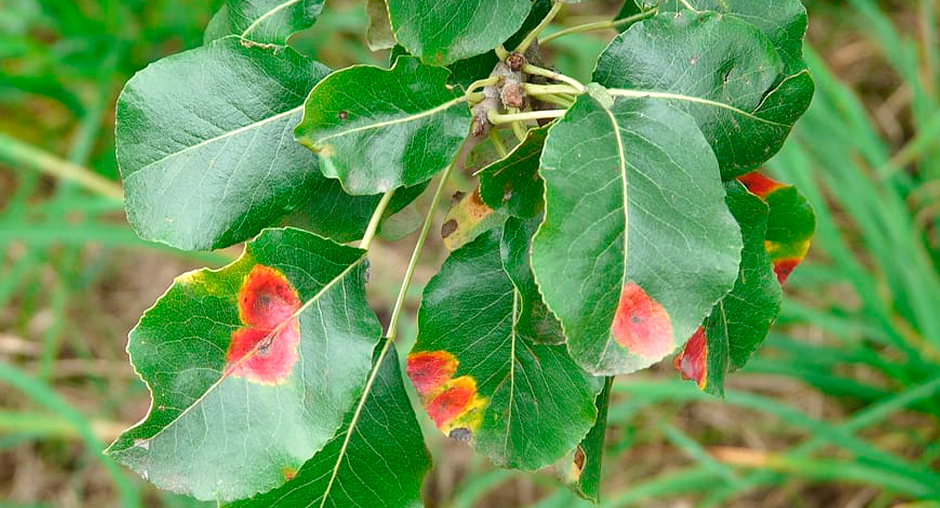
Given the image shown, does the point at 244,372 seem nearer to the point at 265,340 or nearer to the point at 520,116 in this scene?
the point at 265,340

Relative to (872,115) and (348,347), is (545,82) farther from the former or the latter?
(872,115)

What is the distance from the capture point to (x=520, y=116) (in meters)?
0.64

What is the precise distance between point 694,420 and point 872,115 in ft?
2.70

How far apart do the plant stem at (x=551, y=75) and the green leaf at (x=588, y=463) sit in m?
0.23

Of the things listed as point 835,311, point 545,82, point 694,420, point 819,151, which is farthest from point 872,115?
point 545,82

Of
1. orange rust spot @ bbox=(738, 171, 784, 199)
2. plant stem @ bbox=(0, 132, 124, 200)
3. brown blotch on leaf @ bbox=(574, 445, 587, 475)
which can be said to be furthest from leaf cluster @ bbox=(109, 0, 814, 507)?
plant stem @ bbox=(0, 132, 124, 200)

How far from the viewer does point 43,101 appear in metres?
2.16

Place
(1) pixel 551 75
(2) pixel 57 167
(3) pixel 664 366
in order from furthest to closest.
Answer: (3) pixel 664 366 → (2) pixel 57 167 → (1) pixel 551 75

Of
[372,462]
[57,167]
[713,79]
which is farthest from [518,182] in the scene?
[57,167]

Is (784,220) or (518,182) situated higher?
(518,182)

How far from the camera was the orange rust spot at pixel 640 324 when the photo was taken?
56cm

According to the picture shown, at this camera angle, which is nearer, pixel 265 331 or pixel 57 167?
pixel 265 331

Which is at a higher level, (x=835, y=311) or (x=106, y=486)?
(x=835, y=311)

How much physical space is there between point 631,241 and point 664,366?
139 centimetres
